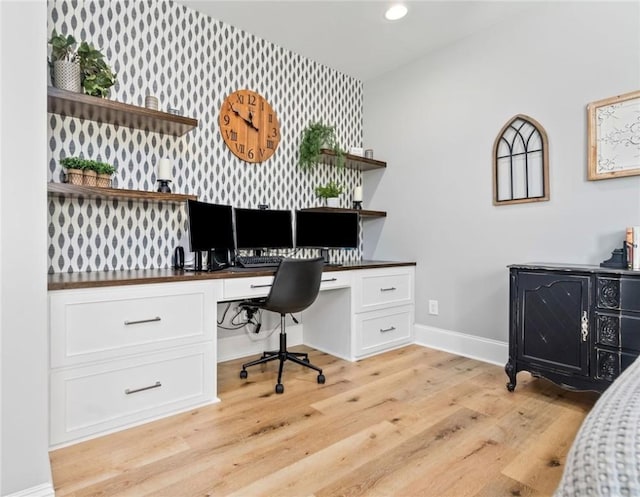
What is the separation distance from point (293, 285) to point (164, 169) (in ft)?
3.56

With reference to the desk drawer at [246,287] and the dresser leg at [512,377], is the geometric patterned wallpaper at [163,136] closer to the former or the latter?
the desk drawer at [246,287]

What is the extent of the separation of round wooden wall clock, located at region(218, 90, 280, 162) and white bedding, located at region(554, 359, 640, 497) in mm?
2670

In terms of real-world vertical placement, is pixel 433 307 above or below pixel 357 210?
below

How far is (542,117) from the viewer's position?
2520 mm

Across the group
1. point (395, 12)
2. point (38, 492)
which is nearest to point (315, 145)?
point (395, 12)

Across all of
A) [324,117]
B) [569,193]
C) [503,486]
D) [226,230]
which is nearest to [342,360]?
[226,230]

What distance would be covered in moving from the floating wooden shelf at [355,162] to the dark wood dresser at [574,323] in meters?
1.61

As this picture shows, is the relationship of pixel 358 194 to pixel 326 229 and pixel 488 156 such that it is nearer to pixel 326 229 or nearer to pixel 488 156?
pixel 326 229

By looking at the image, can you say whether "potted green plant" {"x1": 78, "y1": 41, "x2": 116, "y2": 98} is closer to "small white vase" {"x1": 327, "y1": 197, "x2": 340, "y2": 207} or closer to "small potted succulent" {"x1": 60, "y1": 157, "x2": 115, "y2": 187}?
"small potted succulent" {"x1": 60, "y1": 157, "x2": 115, "y2": 187}

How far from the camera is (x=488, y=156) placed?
281 centimetres

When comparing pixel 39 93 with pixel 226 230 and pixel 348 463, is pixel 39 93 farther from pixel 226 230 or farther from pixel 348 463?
pixel 348 463

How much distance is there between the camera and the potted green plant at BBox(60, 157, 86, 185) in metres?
1.98

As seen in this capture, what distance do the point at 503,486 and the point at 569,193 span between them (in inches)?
72.3

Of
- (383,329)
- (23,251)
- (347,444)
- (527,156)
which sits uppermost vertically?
(527,156)
